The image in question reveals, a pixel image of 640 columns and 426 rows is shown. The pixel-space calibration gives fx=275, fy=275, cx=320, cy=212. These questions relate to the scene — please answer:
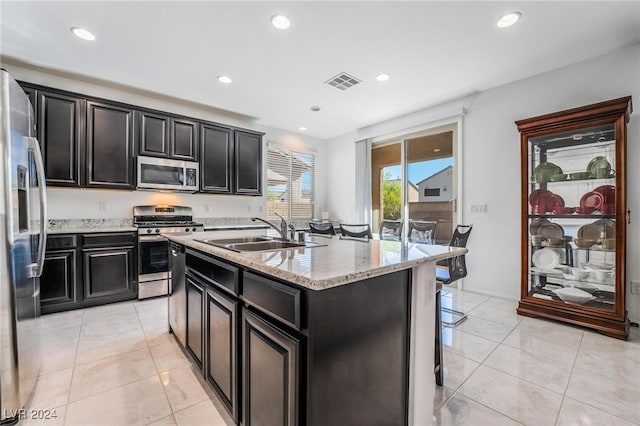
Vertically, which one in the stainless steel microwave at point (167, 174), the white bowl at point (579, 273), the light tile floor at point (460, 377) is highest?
the stainless steel microwave at point (167, 174)

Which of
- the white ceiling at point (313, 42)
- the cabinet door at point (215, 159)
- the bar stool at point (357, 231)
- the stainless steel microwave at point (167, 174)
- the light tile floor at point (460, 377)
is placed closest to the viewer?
the light tile floor at point (460, 377)

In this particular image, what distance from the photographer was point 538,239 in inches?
120

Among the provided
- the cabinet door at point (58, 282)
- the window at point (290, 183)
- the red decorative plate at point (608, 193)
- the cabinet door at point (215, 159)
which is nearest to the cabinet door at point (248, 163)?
the cabinet door at point (215, 159)

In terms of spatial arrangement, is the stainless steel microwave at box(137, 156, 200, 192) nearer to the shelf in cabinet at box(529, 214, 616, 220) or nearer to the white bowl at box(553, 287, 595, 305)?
the shelf in cabinet at box(529, 214, 616, 220)

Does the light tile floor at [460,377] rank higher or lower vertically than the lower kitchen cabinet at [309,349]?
lower

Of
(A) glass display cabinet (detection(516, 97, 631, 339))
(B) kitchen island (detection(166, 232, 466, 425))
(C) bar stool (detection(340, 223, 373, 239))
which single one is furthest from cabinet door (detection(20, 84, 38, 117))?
(A) glass display cabinet (detection(516, 97, 631, 339))

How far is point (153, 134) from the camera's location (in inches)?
146

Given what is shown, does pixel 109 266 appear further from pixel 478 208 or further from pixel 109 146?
pixel 478 208

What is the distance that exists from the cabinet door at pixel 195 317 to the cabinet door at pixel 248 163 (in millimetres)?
2802

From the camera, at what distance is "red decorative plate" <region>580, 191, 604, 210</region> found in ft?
8.76

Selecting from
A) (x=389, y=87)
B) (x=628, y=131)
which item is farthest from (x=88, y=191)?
(x=628, y=131)

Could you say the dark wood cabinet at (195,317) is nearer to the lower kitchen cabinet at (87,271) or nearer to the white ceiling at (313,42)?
the lower kitchen cabinet at (87,271)

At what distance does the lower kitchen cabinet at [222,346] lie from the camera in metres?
1.35

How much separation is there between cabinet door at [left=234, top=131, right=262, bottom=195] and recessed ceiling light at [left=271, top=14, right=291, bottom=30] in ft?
7.63
